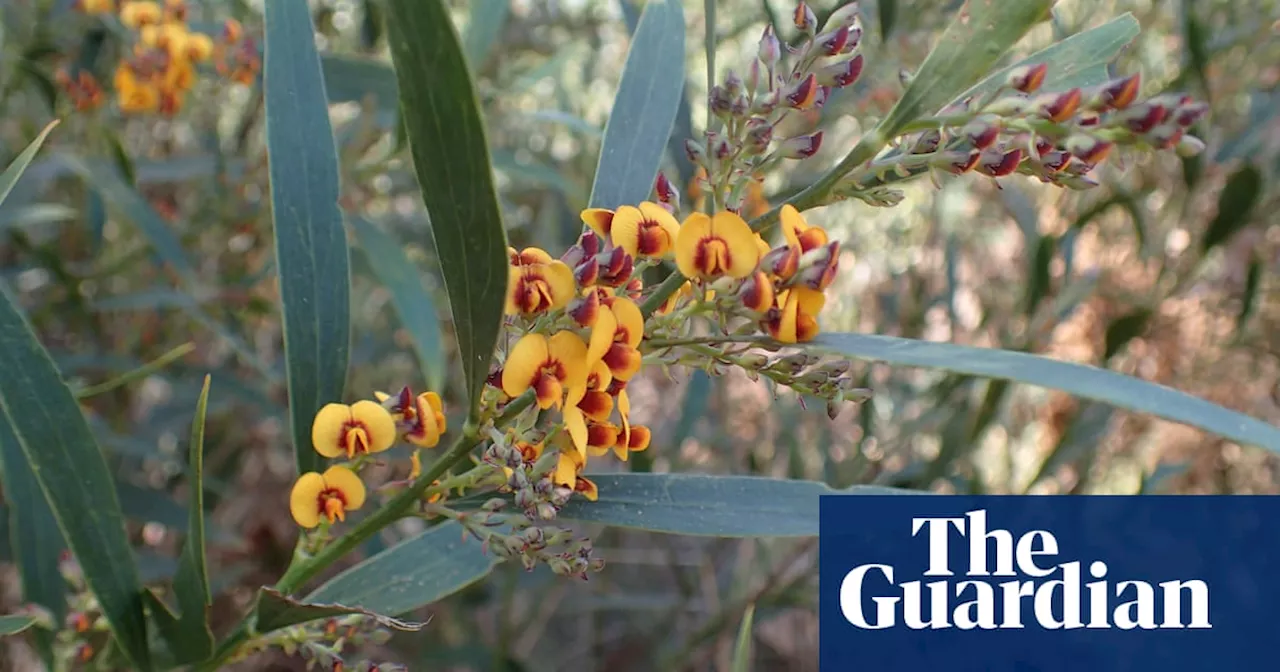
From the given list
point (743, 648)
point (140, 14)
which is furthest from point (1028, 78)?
point (140, 14)

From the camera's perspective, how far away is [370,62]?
1407 mm

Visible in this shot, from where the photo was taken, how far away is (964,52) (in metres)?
0.53

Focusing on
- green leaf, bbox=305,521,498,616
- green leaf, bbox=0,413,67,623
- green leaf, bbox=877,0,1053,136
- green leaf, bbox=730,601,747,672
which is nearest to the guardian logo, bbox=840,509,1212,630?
green leaf, bbox=730,601,747,672

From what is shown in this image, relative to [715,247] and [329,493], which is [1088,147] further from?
[329,493]

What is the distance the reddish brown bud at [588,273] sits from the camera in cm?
55

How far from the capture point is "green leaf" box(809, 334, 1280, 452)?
19.6 inches

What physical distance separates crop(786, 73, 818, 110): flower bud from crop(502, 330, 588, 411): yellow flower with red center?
191 mm

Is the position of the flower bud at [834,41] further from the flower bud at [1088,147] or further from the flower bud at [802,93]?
the flower bud at [1088,147]

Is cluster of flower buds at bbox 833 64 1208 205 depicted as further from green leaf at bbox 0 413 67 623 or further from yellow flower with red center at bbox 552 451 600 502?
green leaf at bbox 0 413 67 623

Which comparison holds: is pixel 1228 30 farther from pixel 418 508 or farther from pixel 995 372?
pixel 418 508

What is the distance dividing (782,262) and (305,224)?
37 cm

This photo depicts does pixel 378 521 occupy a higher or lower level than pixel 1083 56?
lower

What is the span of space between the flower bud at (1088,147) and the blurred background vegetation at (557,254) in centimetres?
65

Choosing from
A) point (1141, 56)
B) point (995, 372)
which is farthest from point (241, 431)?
point (1141, 56)
